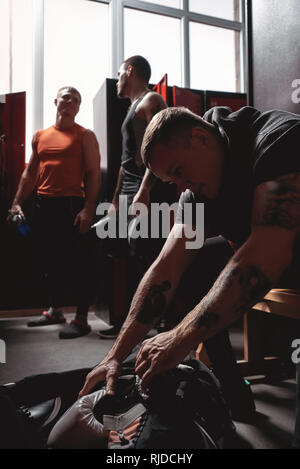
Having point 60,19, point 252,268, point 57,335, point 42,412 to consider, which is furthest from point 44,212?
point 60,19

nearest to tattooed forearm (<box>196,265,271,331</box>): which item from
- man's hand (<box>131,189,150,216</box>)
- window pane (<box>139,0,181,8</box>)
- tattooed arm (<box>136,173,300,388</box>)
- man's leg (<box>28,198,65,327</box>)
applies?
tattooed arm (<box>136,173,300,388</box>)

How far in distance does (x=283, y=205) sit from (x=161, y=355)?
0.38 metres

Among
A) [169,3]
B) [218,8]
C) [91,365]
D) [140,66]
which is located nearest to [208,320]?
[91,365]

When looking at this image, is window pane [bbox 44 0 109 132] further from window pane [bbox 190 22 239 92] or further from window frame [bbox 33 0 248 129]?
window pane [bbox 190 22 239 92]

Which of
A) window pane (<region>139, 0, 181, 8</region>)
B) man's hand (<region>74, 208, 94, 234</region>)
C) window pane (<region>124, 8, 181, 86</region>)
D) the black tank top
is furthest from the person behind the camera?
window pane (<region>139, 0, 181, 8</region>)

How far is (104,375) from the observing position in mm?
836

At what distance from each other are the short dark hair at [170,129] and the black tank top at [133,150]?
957 mm

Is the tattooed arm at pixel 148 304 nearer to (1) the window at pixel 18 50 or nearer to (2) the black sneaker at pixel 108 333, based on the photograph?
(2) the black sneaker at pixel 108 333

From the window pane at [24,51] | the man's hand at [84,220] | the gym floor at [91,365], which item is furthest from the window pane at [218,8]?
the gym floor at [91,365]

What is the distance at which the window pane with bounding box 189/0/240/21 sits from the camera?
3.94m

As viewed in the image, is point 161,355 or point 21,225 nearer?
point 161,355

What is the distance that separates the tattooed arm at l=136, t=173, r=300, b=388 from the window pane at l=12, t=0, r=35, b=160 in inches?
107

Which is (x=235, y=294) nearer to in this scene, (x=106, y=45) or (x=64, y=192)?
(x=64, y=192)
